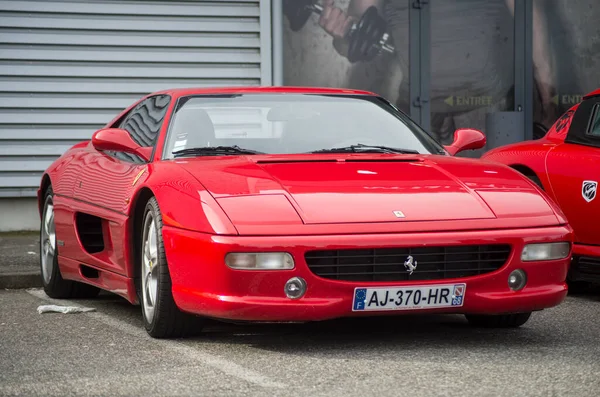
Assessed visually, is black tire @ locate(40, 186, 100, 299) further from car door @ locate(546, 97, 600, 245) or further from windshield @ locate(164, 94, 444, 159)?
car door @ locate(546, 97, 600, 245)

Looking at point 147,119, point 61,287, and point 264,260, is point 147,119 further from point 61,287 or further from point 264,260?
point 264,260

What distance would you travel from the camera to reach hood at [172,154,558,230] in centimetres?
536

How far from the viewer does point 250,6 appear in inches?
509

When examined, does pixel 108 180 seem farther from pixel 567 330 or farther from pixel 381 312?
pixel 567 330

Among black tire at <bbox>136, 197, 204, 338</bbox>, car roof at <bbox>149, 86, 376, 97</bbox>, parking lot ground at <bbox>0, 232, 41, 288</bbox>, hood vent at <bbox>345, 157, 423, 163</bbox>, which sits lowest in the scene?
parking lot ground at <bbox>0, 232, 41, 288</bbox>

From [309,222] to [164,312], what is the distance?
93cm

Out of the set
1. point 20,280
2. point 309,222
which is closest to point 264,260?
point 309,222


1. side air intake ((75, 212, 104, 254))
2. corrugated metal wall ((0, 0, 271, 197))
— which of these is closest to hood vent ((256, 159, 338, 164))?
side air intake ((75, 212, 104, 254))

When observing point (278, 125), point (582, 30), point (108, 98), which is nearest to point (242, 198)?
point (278, 125)

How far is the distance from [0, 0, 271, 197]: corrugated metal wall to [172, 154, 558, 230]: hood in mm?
6637

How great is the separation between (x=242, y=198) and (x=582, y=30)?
9835 mm

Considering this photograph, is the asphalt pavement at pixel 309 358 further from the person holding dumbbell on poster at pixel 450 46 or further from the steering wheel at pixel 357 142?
the person holding dumbbell on poster at pixel 450 46

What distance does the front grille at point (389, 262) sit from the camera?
17.3 ft

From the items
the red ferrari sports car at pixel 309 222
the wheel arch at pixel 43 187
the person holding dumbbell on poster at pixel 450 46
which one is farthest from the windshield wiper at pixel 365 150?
the person holding dumbbell on poster at pixel 450 46
